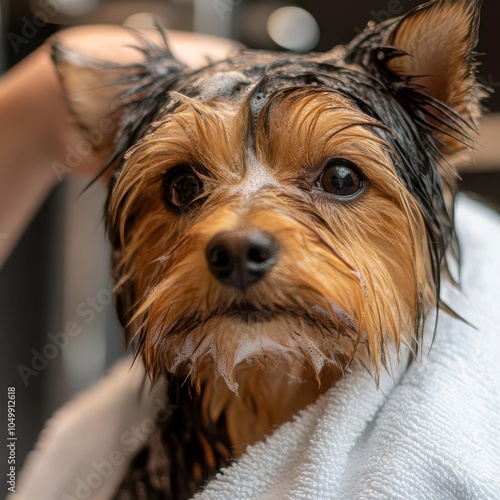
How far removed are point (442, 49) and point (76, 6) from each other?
1.84m

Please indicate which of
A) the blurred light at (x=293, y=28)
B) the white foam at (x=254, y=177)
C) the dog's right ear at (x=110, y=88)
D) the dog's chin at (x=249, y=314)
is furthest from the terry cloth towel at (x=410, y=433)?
the blurred light at (x=293, y=28)

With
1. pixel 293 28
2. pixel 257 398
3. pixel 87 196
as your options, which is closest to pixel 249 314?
pixel 257 398

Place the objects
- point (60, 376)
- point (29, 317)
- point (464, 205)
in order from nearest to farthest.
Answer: point (464, 205) → point (29, 317) → point (60, 376)

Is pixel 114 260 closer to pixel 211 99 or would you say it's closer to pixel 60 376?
pixel 211 99

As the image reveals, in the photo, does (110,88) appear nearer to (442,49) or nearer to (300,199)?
(300,199)

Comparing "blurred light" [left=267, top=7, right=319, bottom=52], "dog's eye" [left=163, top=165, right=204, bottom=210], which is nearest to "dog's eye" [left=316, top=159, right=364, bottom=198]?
"dog's eye" [left=163, top=165, right=204, bottom=210]

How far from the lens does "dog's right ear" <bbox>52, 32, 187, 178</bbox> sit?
142 cm

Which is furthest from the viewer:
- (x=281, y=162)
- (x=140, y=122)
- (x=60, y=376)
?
(x=60, y=376)

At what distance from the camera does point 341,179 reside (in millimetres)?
1168

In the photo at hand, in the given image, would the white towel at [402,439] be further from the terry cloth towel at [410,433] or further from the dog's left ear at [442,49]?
the dog's left ear at [442,49]

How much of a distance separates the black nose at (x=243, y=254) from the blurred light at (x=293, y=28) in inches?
68.8

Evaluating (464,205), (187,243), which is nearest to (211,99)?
(187,243)

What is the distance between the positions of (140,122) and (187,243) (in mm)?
435

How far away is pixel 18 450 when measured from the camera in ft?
5.43
